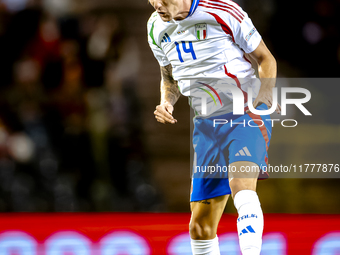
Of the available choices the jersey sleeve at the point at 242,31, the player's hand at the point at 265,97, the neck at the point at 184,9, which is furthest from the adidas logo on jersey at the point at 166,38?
the player's hand at the point at 265,97

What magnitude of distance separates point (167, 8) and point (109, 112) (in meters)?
2.66

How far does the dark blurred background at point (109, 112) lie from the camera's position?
443cm

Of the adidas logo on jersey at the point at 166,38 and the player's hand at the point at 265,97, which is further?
the adidas logo on jersey at the point at 166,38

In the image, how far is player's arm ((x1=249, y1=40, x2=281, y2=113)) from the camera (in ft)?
6.87

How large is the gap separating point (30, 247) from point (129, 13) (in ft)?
10.4

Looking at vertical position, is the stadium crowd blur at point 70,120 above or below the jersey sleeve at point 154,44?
below

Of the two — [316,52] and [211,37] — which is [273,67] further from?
[316,52]

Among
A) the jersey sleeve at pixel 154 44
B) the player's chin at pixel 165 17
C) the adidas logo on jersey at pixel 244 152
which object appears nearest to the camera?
the adidas logo on jersey at pixel 244 152

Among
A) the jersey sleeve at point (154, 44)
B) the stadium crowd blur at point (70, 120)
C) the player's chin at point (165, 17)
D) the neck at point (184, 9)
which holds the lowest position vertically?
the stadium crowd blur at point (70, 120)

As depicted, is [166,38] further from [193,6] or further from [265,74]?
[265,74]

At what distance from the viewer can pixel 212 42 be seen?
7.09ft

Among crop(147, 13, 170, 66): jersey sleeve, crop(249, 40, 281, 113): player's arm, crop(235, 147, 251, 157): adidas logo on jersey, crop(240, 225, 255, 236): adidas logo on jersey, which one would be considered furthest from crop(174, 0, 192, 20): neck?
crop(240, 225, 255, 236): adidas logo on jersey

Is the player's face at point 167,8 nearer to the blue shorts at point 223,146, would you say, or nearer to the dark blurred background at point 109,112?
the blue shorts at point 223,146

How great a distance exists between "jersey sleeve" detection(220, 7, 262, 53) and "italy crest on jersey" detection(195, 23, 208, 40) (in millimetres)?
121
